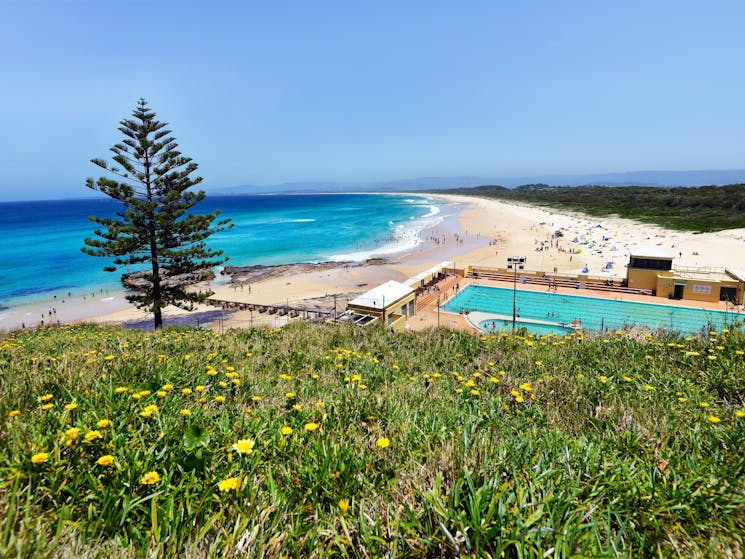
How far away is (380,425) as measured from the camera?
8.17ft

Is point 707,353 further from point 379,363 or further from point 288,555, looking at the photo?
point 288,555

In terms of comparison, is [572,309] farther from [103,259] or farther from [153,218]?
[103,259]

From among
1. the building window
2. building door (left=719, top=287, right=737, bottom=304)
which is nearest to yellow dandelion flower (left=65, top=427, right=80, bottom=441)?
building door (left=719, top=287, right=737, bottom=304)

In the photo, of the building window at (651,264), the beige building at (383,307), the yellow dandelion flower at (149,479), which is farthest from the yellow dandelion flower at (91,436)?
the building window at (651,264)

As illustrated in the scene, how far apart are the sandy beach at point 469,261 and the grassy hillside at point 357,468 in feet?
50.1

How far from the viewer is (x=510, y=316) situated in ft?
59.0

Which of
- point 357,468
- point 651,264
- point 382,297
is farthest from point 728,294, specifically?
point 357,468

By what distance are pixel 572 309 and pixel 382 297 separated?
1076 centimetres

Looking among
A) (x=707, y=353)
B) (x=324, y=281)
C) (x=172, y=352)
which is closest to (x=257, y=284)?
(x=324, y=281)

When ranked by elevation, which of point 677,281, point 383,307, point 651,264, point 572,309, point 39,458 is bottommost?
point 572,309

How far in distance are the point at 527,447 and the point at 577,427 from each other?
844 millimetres

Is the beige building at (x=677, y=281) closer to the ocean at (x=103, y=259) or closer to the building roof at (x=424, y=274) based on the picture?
the building roof at (x=424, y=274)

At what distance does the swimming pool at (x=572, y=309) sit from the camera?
54.6ft

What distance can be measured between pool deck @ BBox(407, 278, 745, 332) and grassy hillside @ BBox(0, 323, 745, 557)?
11.3 meters
